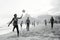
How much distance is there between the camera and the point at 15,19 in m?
10.5

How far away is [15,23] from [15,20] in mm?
284

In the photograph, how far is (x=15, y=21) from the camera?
10539mm

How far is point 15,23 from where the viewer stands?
34.4 ft

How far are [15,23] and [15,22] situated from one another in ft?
0.31

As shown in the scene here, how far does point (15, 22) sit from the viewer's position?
10516 mm

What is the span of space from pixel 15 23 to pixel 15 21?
0.63 ft

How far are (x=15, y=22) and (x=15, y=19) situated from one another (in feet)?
0.92

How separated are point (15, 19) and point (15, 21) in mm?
188

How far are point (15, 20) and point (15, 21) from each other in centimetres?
9

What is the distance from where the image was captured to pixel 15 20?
34.6ft

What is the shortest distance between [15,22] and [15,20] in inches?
7.4
